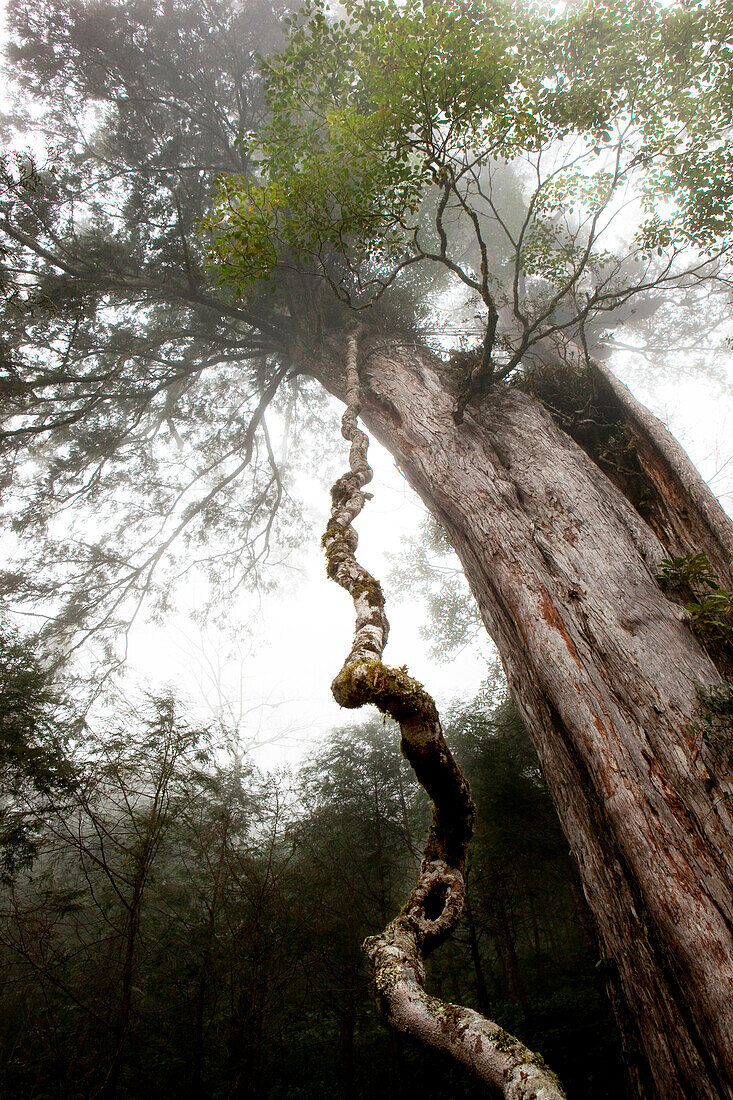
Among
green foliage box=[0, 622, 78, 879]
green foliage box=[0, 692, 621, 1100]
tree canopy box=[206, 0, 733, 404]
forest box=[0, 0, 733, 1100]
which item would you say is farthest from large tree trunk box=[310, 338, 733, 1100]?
green foliage box=[0, 622, 78, 879]

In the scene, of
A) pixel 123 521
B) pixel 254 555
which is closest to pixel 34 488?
pixel 123 521

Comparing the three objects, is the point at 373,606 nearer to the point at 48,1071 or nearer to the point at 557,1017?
the point at 48,1071

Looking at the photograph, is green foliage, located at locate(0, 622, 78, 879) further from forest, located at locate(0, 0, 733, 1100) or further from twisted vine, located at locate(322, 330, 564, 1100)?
twisted vine, located at locate(322, 330, 564, 1100)

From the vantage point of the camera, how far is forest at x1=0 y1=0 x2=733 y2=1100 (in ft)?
7.27

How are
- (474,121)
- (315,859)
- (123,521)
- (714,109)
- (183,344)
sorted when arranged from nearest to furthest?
(474,121), (714,109), (315,859), (183,344), (123,521)

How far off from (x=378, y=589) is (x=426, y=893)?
1026 mm

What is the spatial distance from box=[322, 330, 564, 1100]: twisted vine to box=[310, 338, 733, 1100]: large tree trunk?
4.16 ft

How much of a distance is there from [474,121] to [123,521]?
8206mm

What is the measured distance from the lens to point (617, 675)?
2.73m

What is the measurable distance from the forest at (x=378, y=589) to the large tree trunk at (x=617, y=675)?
0.7 inches

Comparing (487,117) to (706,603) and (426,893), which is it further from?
(426,893)

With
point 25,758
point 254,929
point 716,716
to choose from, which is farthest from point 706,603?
point 25,758

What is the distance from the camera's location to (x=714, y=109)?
414 cm

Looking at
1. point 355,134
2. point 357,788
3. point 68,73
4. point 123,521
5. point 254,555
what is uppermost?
point 68,73
